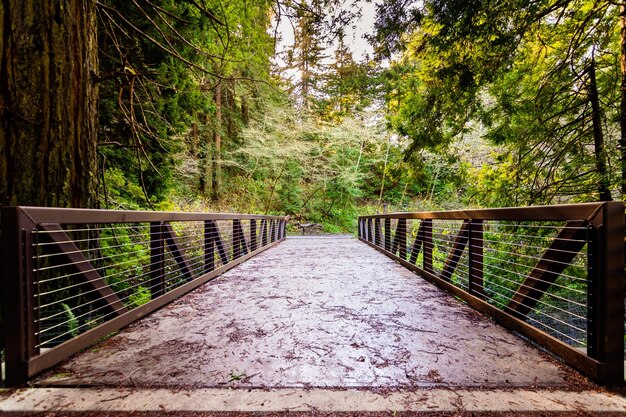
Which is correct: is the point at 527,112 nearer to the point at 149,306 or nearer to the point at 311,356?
the point at 311,356

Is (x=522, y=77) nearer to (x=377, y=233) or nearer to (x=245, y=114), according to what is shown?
(x=377, y=233)

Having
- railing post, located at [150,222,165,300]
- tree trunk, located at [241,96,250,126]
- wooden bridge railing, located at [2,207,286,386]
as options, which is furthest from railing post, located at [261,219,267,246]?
tree trunk, located at [241,96,250,126]

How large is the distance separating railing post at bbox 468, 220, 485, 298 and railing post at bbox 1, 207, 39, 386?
3.23 meters

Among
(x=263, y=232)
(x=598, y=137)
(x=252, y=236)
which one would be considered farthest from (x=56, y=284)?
(x=263, y=232)

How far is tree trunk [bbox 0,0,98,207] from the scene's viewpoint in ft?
6.34

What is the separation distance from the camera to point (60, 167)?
6.93 feet

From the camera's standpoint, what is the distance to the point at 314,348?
1837mm

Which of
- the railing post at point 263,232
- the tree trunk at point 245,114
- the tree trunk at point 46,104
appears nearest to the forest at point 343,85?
the tree trunk at point 46,104

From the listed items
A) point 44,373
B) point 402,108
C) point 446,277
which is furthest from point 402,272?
point 44,373

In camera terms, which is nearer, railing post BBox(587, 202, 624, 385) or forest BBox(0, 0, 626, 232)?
Result: railing post BBox(587, 202, 624, 385)

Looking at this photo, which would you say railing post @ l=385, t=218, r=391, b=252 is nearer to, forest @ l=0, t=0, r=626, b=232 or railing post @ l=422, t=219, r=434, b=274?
forest @ l=0, t=0, r=626, b=232

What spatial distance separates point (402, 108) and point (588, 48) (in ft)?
8.54

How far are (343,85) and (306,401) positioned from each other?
577 cm

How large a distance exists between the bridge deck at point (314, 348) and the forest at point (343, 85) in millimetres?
1246
